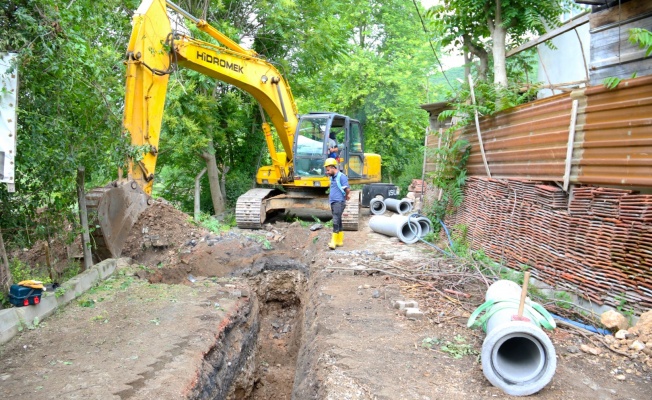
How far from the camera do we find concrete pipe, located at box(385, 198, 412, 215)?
13.3 meters

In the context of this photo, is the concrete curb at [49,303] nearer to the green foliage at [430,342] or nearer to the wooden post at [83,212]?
the wooden post at [83,212]


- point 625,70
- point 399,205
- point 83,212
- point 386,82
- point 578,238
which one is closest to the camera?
point 578,238

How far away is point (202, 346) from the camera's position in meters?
4.85

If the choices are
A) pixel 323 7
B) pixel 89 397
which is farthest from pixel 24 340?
pixel 323 7

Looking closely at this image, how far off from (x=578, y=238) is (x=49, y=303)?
5945mm

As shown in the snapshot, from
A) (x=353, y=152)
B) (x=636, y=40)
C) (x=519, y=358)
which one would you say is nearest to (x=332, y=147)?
(x=353, y=152)

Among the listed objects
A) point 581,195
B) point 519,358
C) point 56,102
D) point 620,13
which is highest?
point 620,13

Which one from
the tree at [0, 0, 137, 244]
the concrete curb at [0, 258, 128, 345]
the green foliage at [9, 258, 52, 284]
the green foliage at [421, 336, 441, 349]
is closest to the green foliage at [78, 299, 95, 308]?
the concrete curb at [0, 258, 128, 345]

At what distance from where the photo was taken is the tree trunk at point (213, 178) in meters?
14.2

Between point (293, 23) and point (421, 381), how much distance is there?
43.3 ft

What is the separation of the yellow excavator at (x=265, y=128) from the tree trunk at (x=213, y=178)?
260cm

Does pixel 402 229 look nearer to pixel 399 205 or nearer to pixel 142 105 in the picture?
pixel 399 205

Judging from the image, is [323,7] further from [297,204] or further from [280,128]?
[297,204]

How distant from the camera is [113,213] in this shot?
7.25m
